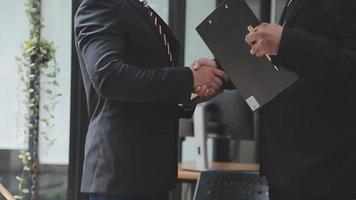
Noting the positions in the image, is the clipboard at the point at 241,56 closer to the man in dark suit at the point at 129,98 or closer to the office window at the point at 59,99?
the man in dark suit at the point at 129,98

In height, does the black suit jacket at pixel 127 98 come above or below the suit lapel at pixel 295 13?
below

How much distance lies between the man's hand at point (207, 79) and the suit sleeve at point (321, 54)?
182 mm

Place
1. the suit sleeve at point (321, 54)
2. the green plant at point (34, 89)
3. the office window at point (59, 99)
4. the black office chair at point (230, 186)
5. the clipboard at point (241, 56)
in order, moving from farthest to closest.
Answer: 1. the office window at point (59, 99)
2. the green plant at point (34, 89)
3. the black office chair at point (230, 186)
4. the clipboard at point (241, 56)
5. the suit sleeve at point (321, 54)

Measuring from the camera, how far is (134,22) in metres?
1.22

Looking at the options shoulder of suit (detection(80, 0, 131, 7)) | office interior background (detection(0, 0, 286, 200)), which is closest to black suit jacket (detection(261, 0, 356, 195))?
shoulder of suit (detection(80, 0, 131, 7))

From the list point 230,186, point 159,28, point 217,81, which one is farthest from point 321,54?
point 230,186

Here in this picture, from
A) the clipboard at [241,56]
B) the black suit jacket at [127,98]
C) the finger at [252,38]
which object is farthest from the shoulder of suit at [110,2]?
the finger at [252,38]

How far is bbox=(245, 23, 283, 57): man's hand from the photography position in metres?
1.14

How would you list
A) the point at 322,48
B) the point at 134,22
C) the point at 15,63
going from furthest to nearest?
the point at 15,63
the point at 134,22
the point at 322,48

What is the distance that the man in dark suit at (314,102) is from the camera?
1.13 metres

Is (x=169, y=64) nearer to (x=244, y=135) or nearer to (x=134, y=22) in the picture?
(x=134, y=22)

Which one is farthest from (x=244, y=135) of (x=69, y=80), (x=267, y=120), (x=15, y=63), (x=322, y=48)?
(x=322, y=48)

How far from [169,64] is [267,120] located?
0.28 meters

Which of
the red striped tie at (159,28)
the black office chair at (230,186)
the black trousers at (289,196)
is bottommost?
the black office chair at (230,186)
